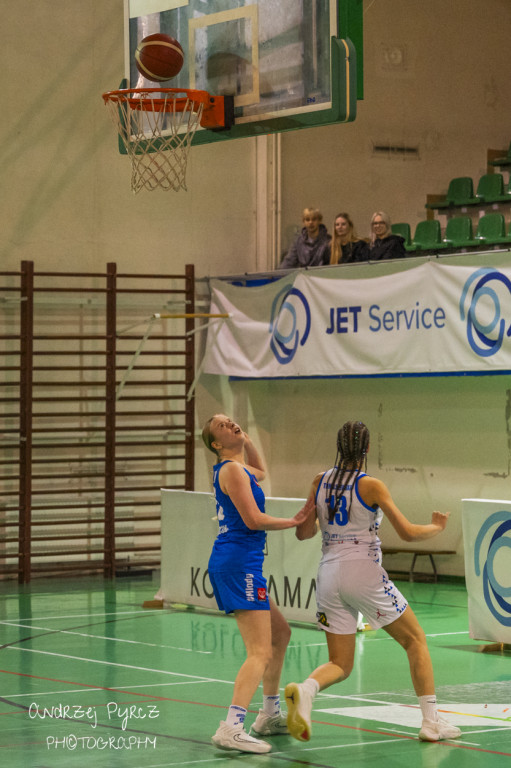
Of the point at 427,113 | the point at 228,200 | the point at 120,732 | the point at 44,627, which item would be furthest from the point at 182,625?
the point at 427,113

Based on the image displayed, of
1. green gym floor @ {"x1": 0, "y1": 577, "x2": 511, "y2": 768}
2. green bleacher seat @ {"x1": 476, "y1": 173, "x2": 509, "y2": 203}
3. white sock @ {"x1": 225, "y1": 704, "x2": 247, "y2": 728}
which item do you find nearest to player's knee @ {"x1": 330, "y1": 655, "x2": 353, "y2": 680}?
green gym floor @ {"x1": 0, "y1": 577, "x2": 511, "y2": 768}

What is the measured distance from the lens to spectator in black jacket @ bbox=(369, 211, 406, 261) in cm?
1502

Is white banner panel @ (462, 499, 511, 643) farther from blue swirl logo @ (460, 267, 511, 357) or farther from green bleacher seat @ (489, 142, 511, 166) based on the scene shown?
green bleacher seat @ (489, 142, 511, 166)

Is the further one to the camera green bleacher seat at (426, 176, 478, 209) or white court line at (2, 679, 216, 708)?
green bleacher seat at (426, 176, 478, 209)

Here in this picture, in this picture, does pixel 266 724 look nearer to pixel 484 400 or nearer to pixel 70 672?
pixel 70 672

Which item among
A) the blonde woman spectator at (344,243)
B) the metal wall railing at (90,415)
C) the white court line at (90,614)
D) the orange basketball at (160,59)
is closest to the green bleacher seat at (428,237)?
the blonde woman spectator at (344,243)

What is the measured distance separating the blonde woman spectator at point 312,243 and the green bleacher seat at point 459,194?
2.78 m

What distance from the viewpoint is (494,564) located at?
10.1 metres

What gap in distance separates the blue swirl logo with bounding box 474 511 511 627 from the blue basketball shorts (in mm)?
3659

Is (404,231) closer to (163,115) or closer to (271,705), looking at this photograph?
(163,115)

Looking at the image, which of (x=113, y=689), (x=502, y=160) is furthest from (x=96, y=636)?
(x=502, y=160)

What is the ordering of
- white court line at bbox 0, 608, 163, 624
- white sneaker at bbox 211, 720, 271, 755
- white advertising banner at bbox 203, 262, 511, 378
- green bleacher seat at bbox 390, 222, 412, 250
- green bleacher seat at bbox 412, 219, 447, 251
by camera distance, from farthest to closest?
green bleacher seat at bbox 390, 222, 412, 250 < green bleacher seat at bbox 412, 219, 447, 251 < white advertising banner at bbox 203, 262, 511, 378 < white court line at bbox 0, 608, 163, 624 < white sneaker at bbox 211, 720, 271, 755

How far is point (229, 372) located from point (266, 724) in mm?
9602

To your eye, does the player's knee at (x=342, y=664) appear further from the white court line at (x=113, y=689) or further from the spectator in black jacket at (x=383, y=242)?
the spectator in black jacket at (x=383, y=242)
